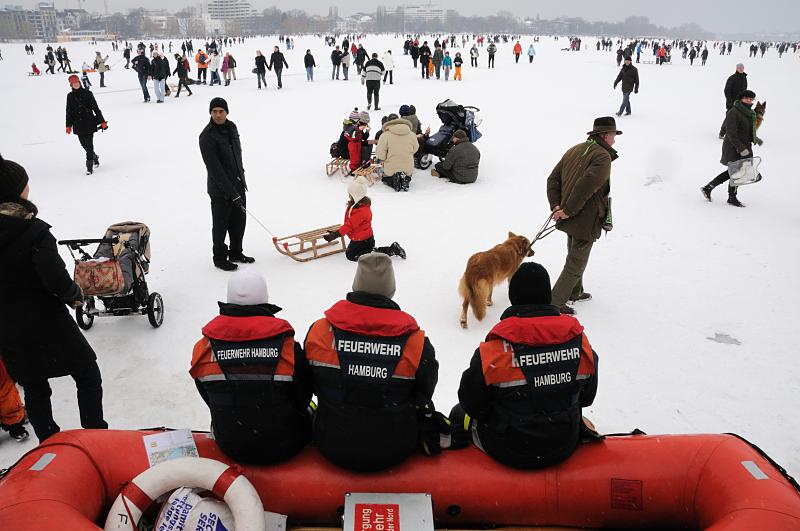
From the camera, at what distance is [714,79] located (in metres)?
21.1

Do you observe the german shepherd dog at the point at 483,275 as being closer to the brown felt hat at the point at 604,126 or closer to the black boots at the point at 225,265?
the brown felt hat at the point at 604,126

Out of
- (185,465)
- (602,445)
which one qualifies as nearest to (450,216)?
(602,445)

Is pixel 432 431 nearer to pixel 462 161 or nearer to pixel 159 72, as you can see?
pixel 462 161

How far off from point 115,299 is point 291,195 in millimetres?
4129

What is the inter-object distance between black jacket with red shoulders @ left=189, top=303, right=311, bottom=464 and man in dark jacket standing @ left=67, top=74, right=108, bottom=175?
845 centimetres

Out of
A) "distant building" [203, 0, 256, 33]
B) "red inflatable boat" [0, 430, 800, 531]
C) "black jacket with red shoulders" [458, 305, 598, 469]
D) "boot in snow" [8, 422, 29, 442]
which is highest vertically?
"distant building" [203, 0, 256, 33]

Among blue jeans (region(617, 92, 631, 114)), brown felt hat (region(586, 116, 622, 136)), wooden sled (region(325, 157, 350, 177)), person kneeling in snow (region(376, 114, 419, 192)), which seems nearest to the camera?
brown felt hat (region(586, 116, 622, 136))

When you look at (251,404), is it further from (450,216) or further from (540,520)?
(450,216)

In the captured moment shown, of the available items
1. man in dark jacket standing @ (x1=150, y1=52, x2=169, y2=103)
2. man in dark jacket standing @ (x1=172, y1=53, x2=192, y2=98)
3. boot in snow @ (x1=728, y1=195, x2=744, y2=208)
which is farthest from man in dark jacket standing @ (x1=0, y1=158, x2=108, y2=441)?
man in dark jacket standing @ (x1=172, y1=53, x2=192, y2=98)

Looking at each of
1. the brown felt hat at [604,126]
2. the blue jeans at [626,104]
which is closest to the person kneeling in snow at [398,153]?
the brown felt hat at [604,126]

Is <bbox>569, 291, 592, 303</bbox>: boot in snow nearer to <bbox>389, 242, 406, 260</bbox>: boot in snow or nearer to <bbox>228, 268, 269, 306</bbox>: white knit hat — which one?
<bbox>389, 242, 406, 260</bbox>: boot in snow

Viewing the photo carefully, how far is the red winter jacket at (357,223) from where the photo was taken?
5727mm

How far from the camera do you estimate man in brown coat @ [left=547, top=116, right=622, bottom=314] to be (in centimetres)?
441

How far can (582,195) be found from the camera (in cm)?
446
